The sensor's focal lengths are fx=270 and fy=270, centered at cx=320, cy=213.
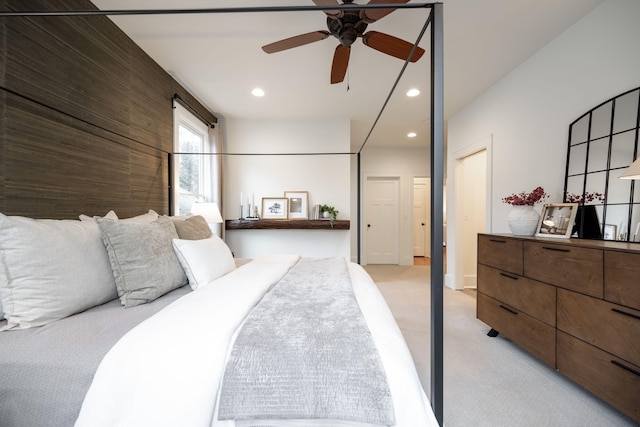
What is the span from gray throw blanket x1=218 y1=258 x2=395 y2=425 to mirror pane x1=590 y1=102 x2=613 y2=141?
7.62 ft

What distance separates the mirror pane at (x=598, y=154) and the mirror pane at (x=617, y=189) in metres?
0.09

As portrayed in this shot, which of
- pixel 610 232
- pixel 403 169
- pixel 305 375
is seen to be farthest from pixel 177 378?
pixel 403 169

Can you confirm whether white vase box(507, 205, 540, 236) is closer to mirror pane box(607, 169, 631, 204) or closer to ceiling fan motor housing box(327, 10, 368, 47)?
mirror pane box(607, 169, 631, 204)

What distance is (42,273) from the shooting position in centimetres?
108

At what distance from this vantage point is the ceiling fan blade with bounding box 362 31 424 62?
72.3 inches

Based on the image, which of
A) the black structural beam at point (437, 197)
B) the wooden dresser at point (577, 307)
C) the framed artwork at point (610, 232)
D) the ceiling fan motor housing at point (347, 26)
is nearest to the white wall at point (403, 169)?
the wooden dresser at point (577, 307)

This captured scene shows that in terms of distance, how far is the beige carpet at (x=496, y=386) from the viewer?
1.48 m

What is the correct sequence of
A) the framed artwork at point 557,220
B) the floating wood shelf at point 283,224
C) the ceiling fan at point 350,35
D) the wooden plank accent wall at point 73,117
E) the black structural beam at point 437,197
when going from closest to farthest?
the black structural beam at point 437,197 < the wooden plank accent wall at point 73,117 < the ceiling fan at point 350,35 < the framed artwork at point 557,220 < the floating wood shelf at point 283,224

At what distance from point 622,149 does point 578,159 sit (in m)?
0.31

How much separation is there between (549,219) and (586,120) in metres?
0.79

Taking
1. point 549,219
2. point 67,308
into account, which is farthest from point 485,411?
point 67,308

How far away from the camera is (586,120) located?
2064 millimetres

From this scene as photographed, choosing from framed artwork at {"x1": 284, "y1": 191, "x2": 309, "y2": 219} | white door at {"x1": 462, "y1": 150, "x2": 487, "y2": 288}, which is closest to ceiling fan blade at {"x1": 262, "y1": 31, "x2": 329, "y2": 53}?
framed artwork at {"x1": 284, "y1": 191, "x2": 309, "y2": 219}

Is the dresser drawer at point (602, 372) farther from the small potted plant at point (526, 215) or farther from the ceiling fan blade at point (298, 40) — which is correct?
the ceiling fan blade at point (298, 40)
